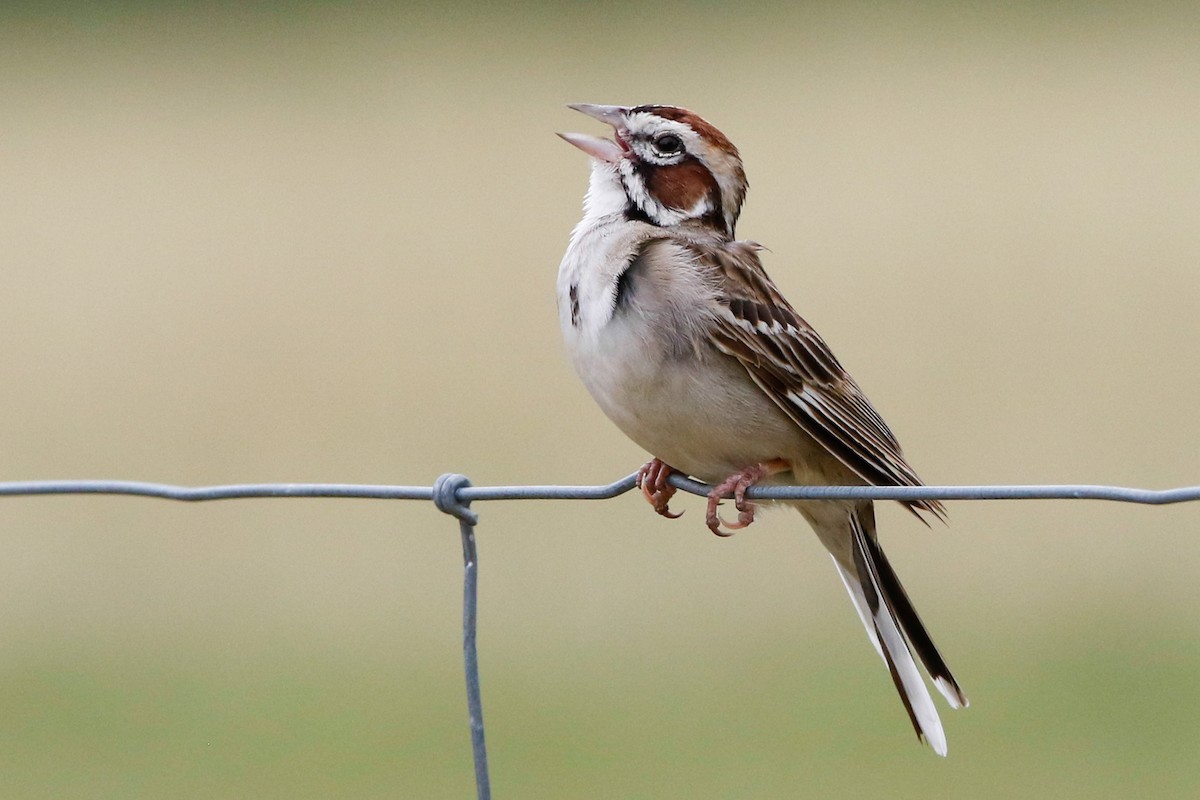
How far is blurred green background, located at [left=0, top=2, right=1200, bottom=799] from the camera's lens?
926cm

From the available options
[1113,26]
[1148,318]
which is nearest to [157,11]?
[1113,26]

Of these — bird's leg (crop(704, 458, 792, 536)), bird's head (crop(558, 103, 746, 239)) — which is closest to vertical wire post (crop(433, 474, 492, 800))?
bird's leg (crop(704, 458, 792, 536))

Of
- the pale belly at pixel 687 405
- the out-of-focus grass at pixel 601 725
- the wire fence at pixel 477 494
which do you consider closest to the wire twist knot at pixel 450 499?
the wire fence at pixel 477 494

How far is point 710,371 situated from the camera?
15.4 feet

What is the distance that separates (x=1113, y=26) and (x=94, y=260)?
12.1 meters

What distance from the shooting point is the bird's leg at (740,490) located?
182 inches

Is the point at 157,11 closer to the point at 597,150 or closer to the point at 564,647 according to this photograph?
the point at 564,647

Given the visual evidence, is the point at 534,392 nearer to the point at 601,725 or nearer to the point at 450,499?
the point at 601,725

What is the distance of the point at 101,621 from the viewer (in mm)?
10914

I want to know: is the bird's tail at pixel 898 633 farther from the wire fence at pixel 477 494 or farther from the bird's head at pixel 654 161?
the bird's head at pixel 654 161

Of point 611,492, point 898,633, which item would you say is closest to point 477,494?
point 611,492

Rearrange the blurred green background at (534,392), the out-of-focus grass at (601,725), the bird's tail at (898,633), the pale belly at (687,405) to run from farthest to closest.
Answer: the blurred green background at (534,392)
the out-of-focus grass at (601,725)
the bird's tail at (898,633)
the pale belly at (687,405)

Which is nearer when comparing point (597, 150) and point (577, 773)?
point (597, 150)

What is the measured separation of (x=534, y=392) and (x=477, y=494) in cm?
973
